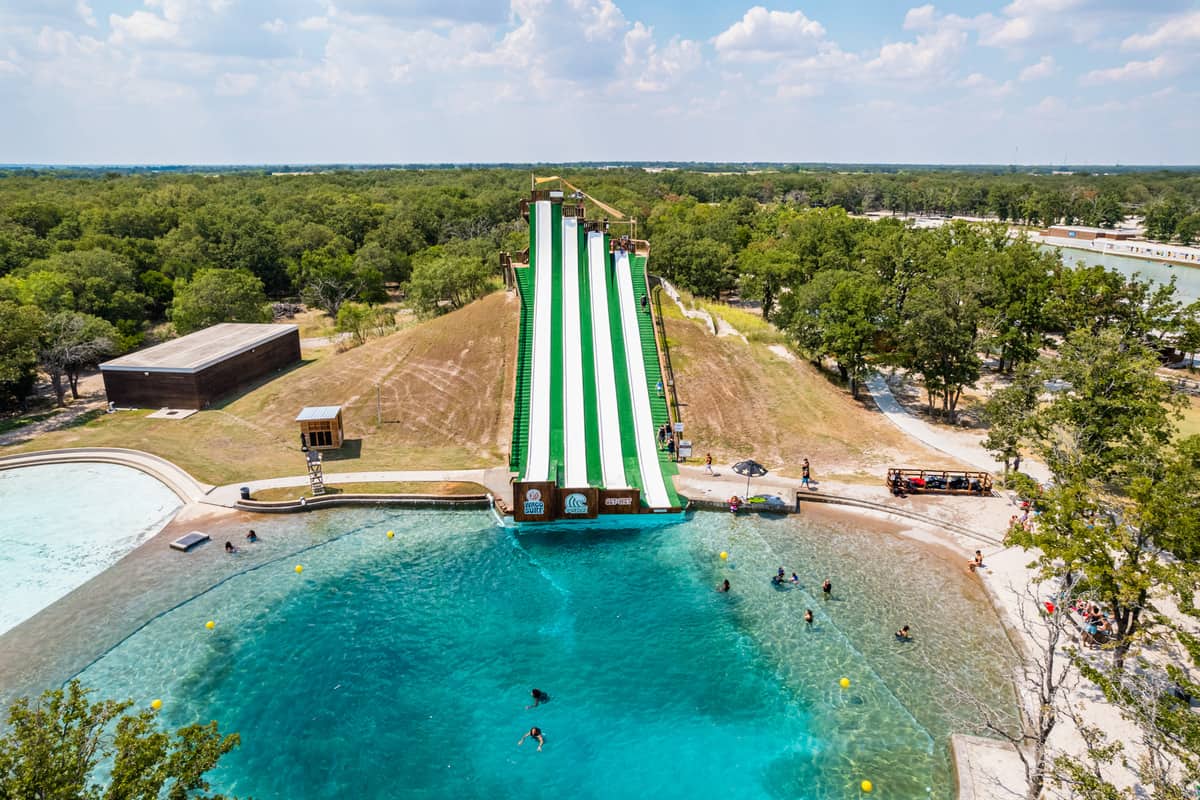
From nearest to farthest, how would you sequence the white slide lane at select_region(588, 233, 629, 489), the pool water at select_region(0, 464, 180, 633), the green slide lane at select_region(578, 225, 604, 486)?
1. the pool water at select_region(0, 464, 180, 633)
2. the green slide lane at select_region(578, 225, 604, 486)
3. the white slide lane at select_region(588, 233, 629, 489)

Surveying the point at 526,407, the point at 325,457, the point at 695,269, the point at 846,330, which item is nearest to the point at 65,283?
the point at 325,457

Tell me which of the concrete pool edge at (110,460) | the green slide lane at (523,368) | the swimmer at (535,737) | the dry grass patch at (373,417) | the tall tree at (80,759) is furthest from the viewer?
the dry grass patch at (373,417)

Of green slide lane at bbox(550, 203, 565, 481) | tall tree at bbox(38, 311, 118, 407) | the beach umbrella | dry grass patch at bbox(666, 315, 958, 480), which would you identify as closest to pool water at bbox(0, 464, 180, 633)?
tall tree at bbox(38, 311, 118, 407)

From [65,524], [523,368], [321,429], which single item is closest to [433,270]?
[523,368]

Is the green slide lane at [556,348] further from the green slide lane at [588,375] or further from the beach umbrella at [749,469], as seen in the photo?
the beach umbrella at [749,469]

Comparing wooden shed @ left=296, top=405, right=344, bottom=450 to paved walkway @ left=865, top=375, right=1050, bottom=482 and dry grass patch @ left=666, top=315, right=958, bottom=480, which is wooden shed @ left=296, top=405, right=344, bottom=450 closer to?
dry grass patch @ left=666, top=315, right=958, bottom=480

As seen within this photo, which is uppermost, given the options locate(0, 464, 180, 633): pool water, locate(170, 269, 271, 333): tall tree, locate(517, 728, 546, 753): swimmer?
locate(170, 269, 271, 333): tall tree

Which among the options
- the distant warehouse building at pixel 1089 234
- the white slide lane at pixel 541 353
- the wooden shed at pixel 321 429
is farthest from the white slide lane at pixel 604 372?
the distant warehouse building at pixel 1089 234

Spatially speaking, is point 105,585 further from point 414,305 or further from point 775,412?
point 414,305
